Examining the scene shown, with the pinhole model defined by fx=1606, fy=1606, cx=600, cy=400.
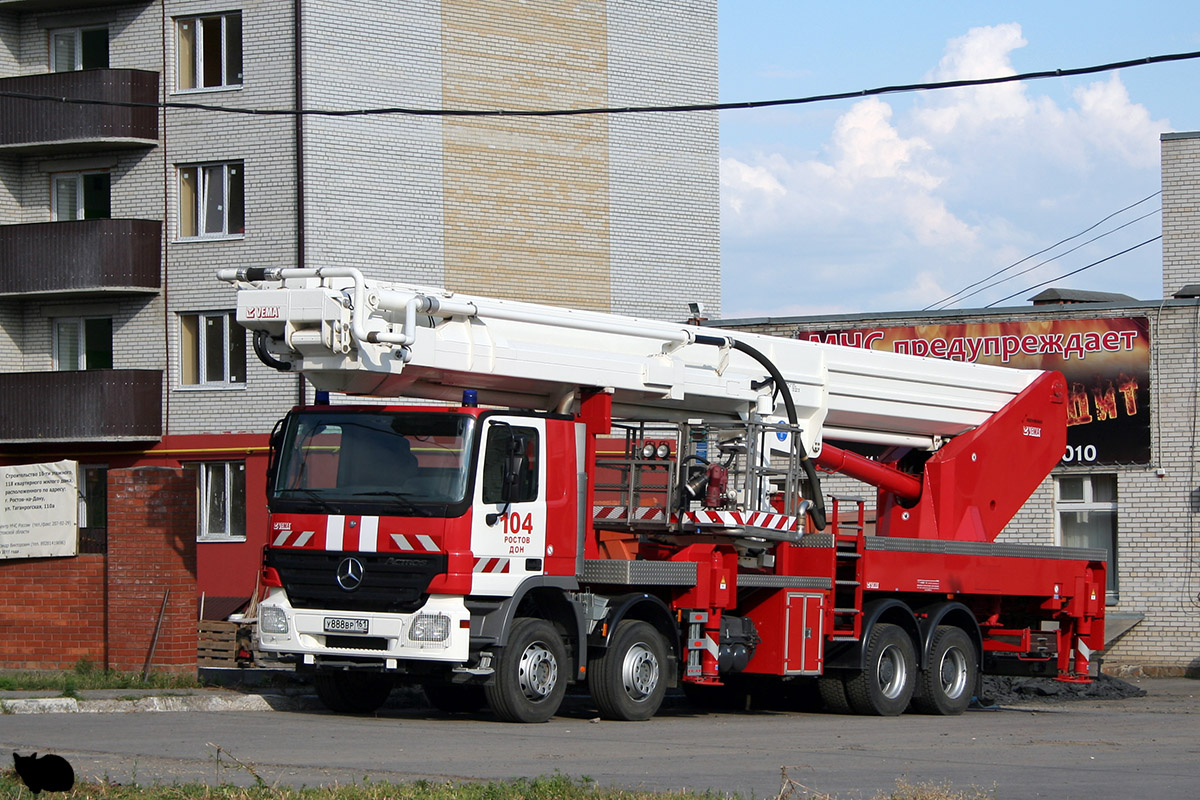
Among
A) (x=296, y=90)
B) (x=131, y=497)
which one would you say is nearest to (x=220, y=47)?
(x=296, y=90)

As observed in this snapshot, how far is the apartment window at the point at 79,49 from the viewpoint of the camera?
1284 inches

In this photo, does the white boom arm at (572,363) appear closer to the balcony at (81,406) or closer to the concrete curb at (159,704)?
the concrete curb at (159,704)

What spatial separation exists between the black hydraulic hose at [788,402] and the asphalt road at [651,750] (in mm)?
2014

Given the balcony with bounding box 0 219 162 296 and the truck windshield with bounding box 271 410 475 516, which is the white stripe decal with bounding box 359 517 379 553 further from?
the balcony with bounding box 0 219 162 296

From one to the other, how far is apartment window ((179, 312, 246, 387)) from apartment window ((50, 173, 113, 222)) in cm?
314

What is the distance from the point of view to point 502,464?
13133 mm

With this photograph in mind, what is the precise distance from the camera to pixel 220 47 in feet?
104

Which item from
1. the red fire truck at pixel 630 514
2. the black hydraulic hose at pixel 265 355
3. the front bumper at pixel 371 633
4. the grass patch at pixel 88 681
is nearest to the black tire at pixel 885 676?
the red fire truck at pixel 630 514

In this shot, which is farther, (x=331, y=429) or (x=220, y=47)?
(x=220, y=47)

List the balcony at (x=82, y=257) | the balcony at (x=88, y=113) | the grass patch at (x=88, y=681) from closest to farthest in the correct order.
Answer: the grass patch at (x=88, y=681) → the balcony at (x=82, y=257) → the balcony at (x=88, y=113)

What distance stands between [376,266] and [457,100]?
3.82m

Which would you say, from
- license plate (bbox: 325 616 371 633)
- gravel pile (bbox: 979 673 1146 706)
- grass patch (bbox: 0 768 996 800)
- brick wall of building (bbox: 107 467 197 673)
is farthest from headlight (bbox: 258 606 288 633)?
gravel pile (bbox: 979 673 1146 706)

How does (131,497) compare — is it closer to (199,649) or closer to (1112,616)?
(199,649)

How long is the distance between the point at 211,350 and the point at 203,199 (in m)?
2.97
